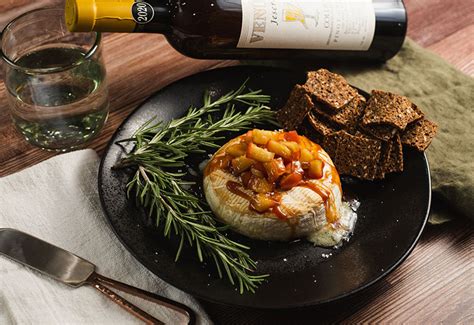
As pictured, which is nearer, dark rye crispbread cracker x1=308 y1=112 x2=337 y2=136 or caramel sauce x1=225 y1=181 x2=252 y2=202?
caramel sauce x1=225 y1=181 x2=252 y2=202

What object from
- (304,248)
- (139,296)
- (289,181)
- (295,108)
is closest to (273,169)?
(289,181)

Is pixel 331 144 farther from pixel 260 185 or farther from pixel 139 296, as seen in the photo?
pixel 139 296

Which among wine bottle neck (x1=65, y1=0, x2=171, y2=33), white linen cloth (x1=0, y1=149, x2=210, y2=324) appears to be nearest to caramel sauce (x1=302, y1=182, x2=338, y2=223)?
white linen cloth (x1=0, y1=149, x2=210, y2=324)

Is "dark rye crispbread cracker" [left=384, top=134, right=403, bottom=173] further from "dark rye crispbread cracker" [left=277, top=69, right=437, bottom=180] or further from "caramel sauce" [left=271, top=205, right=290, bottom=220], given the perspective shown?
"caramel sauce" [left=271, top=205, right=290, bottom=220]

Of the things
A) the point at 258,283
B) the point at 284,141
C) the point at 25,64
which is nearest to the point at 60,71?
the point at 25,64

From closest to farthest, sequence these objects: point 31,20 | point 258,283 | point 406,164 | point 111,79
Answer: point 258,283, point 406,164, point 31,20, point 111,79

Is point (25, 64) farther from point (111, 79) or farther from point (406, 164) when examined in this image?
point (406, 164)
